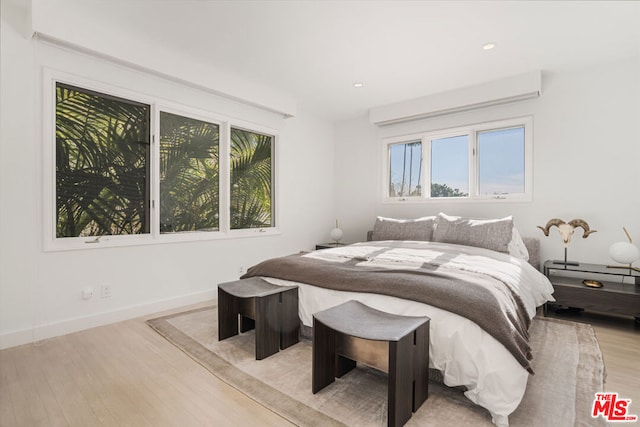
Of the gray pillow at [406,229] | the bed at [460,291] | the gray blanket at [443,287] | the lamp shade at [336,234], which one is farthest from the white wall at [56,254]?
the gray pillow at [406,229]

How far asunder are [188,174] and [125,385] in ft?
7.31

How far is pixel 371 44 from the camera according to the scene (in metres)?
2.96

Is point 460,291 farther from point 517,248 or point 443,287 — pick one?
point 517,248

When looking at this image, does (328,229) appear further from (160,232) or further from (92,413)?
(92,413)

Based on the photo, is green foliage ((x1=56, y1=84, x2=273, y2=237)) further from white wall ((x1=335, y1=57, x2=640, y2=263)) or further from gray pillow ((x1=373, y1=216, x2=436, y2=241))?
white wall ((x1=335, y1=57, x2=640, y2=263))

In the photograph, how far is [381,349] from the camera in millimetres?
1632

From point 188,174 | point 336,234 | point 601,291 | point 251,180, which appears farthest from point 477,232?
point 188,174

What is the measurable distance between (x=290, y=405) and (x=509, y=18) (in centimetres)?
321

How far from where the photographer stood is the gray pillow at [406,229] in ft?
12.6

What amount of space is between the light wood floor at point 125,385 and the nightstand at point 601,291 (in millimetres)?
284

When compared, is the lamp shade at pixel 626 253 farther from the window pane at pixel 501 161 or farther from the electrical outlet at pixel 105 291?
the electrical outlet at pixel 105 291

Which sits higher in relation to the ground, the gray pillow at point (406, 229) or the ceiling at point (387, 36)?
the ceiling at point (387, 36)

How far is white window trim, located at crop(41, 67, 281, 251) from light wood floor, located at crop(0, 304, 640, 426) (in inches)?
33.0

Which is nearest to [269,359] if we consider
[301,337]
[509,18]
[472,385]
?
[301,337]
